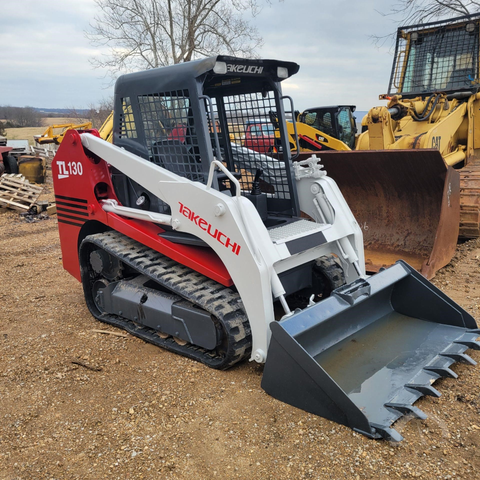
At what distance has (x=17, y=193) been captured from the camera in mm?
10406

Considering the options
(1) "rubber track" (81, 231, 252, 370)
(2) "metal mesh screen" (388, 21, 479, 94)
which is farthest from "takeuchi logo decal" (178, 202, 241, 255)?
(2) "metal mesh screen" (388, 21, 479, 94)

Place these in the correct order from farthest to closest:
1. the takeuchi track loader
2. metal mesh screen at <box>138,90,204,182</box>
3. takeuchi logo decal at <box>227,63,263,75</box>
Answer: metal mesh screen at <box>138,90,204,182</box> < takeuchi logo decal at <box>227,63,263,75</box> < the takeuchi track loader

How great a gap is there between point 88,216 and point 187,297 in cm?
147

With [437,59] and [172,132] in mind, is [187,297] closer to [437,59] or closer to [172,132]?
[172,132]

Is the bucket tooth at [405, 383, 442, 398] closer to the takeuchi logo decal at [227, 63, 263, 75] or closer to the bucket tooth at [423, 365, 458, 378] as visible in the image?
the bucket tooth at [423, 365, 458, 378]

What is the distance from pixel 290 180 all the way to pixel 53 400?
7.39 ft

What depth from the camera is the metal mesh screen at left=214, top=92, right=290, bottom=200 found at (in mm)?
3766

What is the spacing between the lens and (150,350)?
137 inches

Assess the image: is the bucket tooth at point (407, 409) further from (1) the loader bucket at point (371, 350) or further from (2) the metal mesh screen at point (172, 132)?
(2) the metal mesh screen at point (172, 132)

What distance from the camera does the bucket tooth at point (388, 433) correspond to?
227 cm

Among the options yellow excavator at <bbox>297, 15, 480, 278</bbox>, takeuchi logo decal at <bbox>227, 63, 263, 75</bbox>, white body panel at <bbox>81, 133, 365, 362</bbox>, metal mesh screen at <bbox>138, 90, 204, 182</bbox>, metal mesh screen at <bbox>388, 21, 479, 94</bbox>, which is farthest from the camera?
metal mesh screen at <bbox>388, 21, 479, 94</bbox>

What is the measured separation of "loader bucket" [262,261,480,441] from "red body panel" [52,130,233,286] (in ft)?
2.39

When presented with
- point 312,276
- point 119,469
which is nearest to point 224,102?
point 312,276

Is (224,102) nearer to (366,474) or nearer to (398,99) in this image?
(366,474)
